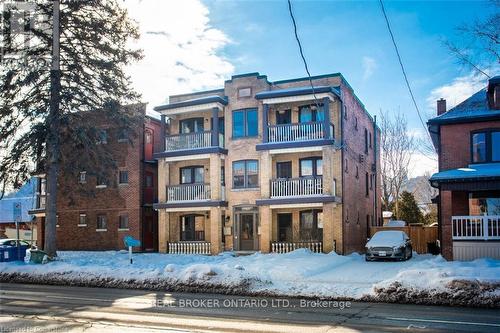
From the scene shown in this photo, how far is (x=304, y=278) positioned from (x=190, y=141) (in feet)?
53.8

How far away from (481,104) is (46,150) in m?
21.6

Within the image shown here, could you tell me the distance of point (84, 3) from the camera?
1013 inches

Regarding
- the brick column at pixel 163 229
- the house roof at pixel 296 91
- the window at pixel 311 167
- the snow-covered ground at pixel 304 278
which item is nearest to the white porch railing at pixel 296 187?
the window at pixel 311 167

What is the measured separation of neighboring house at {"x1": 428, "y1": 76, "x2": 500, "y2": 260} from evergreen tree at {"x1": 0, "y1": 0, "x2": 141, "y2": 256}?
52.6 ft

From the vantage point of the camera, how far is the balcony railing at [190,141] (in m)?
32.0

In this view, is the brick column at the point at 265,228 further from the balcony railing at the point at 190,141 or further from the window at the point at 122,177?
the window at the point at 122,177

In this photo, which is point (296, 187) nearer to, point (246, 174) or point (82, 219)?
point (246, 174)

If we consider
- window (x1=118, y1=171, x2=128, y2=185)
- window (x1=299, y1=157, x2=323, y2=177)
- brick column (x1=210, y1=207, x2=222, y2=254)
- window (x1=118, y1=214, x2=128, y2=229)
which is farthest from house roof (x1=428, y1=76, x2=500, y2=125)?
window (x1=118, y1=214, x2=128, y2=229)

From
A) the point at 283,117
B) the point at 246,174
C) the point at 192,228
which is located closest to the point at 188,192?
the point at 192,228

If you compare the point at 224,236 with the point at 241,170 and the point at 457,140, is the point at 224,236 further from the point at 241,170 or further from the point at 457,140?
the point at 457,140

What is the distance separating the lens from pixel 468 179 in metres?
22.1

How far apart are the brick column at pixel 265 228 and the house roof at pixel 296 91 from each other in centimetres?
653

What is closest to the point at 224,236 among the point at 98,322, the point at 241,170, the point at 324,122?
the point at 241,170

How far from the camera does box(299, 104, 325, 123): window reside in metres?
30.1
